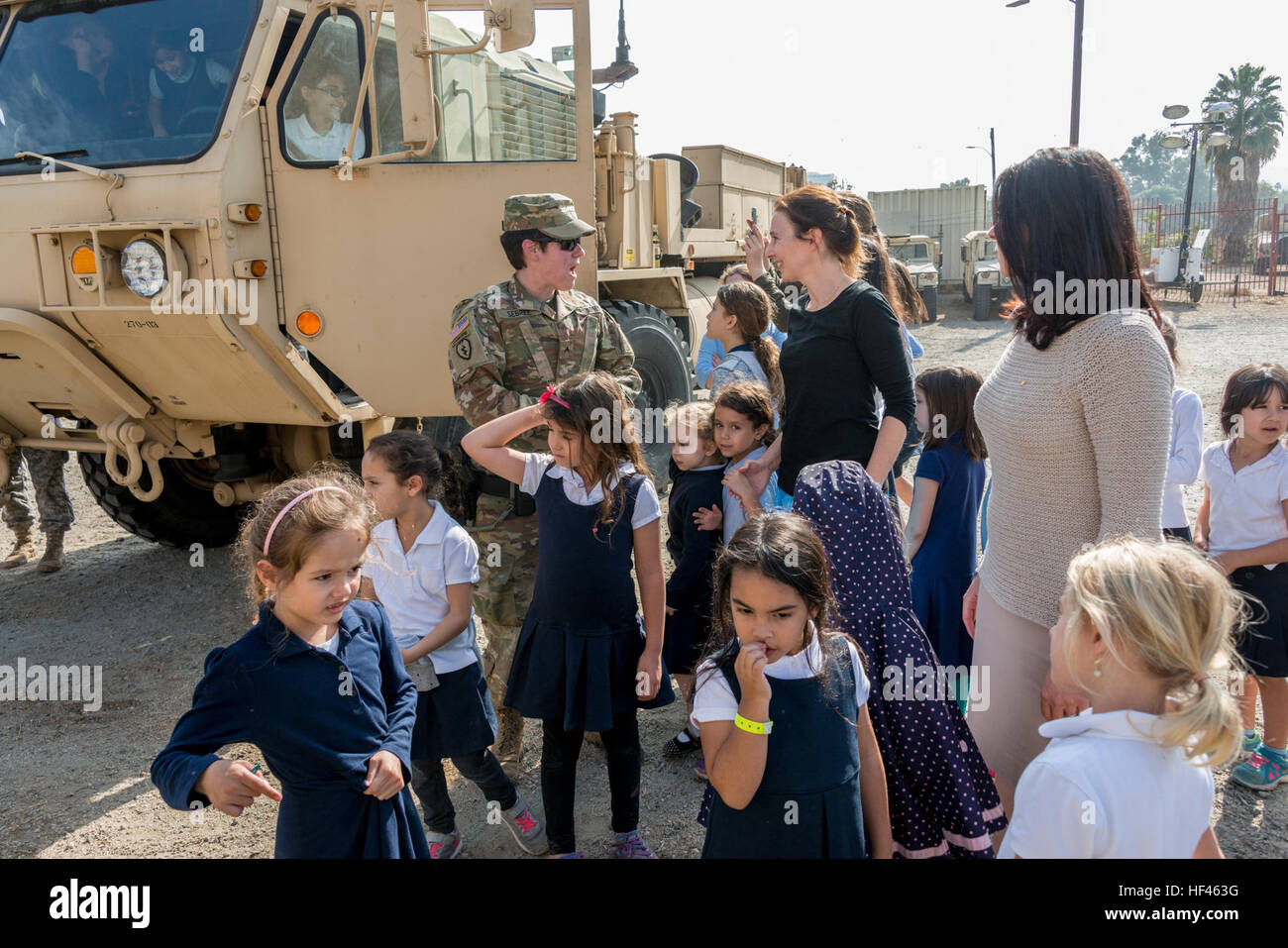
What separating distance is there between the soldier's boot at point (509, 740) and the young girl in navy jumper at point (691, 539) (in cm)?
61

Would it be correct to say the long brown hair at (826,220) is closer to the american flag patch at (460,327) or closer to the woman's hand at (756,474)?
the woman's hand at (756,474)

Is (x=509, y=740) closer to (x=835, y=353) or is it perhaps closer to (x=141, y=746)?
(x=141, y=746)

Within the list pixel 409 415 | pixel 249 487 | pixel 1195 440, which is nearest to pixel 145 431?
pixel 249 487

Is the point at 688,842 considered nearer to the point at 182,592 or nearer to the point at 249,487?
the point at 249,487

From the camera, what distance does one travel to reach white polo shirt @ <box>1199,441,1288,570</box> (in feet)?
10.3

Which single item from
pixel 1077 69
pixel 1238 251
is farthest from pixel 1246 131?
pixel 1077 69

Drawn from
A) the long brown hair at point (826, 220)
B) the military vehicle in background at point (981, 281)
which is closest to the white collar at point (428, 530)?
the long brown hair at point (826, 220)

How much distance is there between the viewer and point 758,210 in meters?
9.74

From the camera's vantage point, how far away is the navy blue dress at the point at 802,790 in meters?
1.94

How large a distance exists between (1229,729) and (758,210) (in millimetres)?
8758

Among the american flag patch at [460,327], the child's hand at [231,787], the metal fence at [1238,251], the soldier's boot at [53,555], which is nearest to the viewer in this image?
the child's hand at [231,787]

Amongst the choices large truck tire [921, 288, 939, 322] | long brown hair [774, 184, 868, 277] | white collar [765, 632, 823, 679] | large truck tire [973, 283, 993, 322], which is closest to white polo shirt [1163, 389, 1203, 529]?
long brown hair [774, 184, 868, 277]

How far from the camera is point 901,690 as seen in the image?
2270 millimetres

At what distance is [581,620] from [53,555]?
4667 mm
